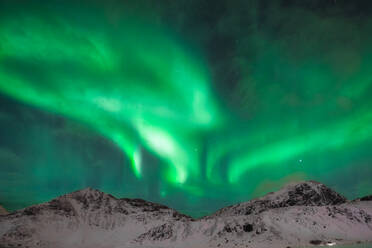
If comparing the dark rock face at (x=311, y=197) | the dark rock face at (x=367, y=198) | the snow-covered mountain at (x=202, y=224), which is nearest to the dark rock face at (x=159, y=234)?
the snow-covered mountain at (x=202, y=224)

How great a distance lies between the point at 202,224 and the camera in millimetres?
149375

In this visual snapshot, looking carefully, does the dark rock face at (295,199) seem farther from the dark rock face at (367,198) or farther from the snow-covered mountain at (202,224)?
the dark rock face at (367,198)

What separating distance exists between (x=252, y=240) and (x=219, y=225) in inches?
887

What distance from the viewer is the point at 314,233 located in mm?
125062

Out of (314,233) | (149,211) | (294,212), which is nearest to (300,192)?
(294,212)

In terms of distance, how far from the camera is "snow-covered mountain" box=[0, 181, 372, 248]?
127062 millimetres

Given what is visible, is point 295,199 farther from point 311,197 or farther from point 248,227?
point 248,227

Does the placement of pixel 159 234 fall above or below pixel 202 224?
below

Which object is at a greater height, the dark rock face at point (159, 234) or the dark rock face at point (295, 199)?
the dark rock face at point (295, 199)

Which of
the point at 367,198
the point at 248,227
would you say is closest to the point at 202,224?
the point at 248,227

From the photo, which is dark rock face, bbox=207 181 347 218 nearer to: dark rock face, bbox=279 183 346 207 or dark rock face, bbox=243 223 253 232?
dark rock face, bbox=279 183 346 207

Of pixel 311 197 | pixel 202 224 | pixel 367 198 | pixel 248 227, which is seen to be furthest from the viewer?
pixel 311 197

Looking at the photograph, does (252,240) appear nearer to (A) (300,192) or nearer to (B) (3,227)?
(A) (300,192)

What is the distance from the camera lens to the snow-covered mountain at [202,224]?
127062 millimetres
